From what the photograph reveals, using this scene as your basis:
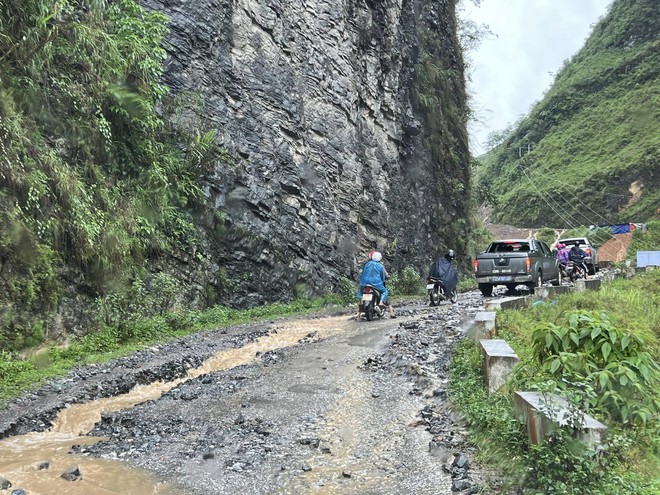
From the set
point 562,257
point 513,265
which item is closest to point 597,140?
point 562,257

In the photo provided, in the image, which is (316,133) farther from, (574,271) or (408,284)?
(574,271)

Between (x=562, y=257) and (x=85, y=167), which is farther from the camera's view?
(x=562, y=257)

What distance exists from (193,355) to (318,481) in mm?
6291

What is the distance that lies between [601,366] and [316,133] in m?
19.0

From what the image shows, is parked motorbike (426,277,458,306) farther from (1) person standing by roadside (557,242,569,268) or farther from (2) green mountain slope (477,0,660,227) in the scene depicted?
(2) green mountain slope (477,0,660,227)

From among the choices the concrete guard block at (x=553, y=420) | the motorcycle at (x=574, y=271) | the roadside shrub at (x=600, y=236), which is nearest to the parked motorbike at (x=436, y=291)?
the motorcycle at (x=574, y=271)

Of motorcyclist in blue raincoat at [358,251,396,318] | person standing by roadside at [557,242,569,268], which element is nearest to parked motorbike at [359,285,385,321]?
motorcyclist in blue raincoat at [358,251,396,318]

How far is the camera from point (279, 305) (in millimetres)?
17766

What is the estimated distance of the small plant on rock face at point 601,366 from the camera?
4230 mm

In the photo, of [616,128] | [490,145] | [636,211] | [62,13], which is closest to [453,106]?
[62,13]

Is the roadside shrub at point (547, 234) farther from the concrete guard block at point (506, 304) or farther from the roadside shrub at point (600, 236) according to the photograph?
the concrete guard block at point (506, 304)

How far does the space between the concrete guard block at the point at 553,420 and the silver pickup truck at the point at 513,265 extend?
14.0 meters

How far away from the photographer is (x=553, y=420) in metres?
3.78

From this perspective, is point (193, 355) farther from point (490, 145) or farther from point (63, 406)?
point (490, 145)
